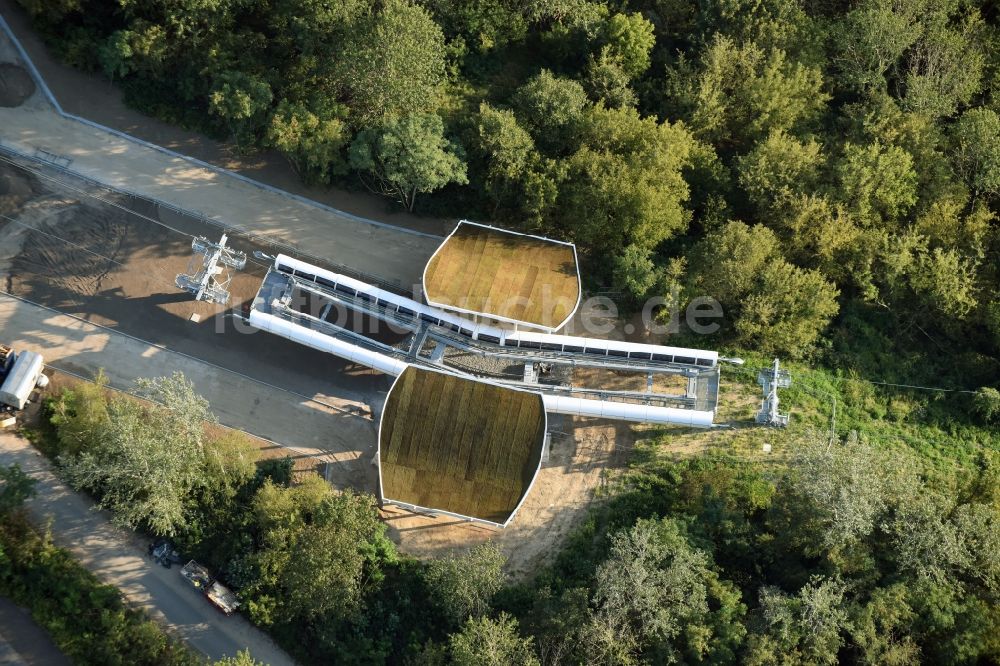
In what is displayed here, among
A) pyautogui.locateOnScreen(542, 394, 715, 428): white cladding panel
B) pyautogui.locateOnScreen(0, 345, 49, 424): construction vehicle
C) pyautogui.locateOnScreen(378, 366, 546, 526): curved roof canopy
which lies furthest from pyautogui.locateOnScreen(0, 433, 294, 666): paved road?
pyautogui.locateOnScreen(542, 394, 715, 428): white cladding panel

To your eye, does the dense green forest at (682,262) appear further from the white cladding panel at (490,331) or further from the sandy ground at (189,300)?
the white cladding panel at (490,331)

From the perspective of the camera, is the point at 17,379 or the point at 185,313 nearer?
the point at 17,379

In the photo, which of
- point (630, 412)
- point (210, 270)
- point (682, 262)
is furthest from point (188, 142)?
point (630, 412)

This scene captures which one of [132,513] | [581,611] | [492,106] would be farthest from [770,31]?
[132,513]

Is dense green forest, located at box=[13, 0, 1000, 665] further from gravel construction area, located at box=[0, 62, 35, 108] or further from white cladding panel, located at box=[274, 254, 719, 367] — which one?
white cladding panel, located at box=[274, 254, 719, 367]

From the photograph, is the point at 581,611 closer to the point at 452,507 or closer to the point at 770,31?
the point at 452,507

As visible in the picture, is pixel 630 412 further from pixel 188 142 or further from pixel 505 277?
pixel 188 142

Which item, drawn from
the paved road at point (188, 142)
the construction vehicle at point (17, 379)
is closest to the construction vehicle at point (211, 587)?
the construction vehicle at point (17, 379)
